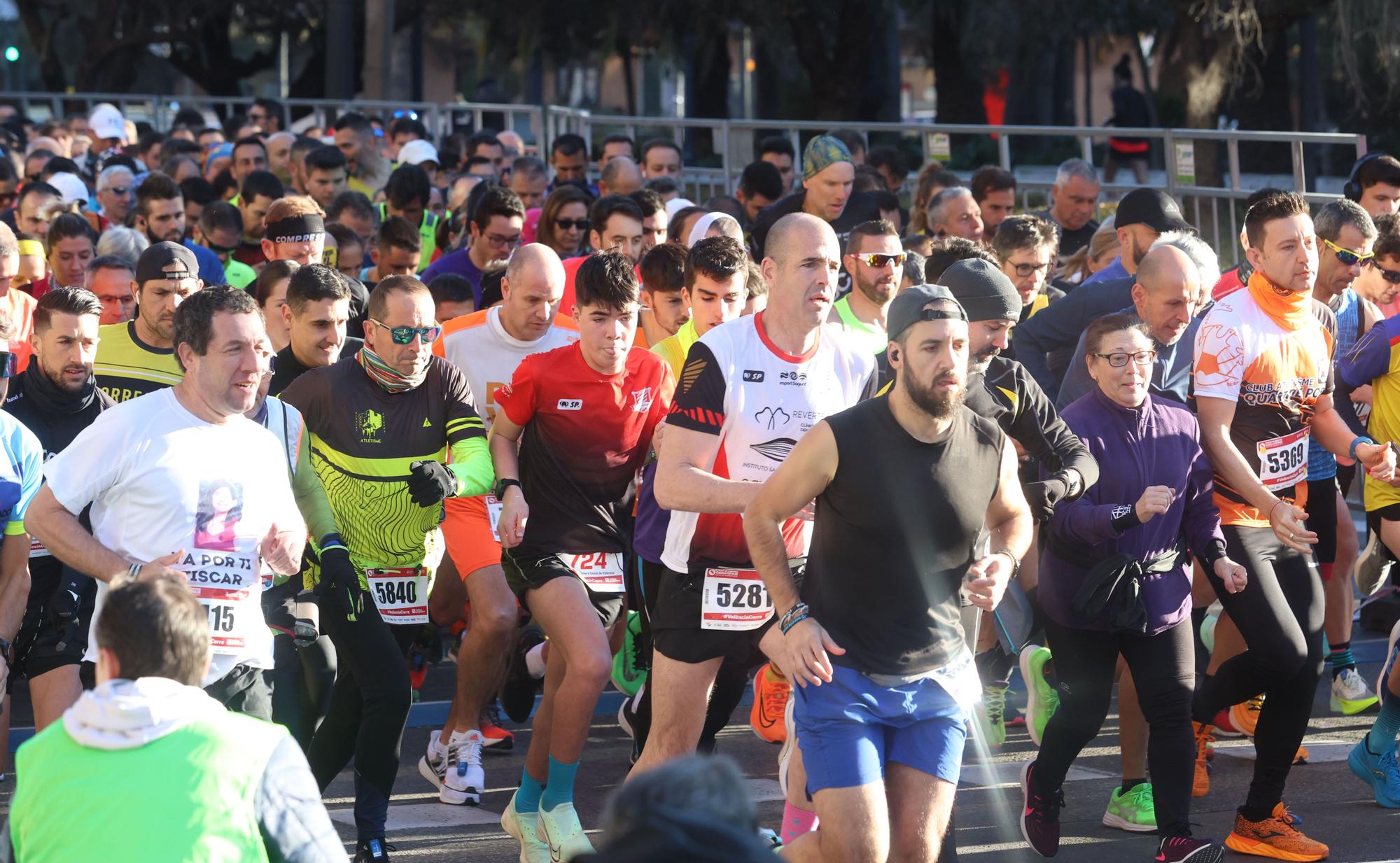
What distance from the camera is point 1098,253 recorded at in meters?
9.43

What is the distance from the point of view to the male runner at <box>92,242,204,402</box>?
22.7ft

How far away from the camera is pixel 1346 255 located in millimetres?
7527

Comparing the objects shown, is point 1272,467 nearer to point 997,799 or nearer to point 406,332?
point 997,799

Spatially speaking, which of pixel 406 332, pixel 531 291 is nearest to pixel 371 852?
pixel 406 332

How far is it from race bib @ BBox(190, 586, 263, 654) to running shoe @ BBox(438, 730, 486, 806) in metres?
2.10

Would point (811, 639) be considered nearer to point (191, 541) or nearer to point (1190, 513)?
point (191, 541)

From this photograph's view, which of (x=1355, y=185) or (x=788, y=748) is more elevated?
(x=1355, y=185)

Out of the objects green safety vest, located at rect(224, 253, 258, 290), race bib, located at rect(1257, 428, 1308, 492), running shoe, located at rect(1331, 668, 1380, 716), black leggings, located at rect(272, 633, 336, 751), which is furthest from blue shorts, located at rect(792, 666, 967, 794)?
green safety vest, located at rect(224, 253, 258, 290)

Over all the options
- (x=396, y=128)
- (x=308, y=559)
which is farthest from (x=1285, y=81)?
(x=308, y=559)

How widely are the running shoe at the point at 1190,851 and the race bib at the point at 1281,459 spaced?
54.9 inches

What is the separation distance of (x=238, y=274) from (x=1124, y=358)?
5.52 metres

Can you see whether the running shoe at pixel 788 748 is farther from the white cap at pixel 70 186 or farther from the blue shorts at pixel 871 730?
the white cap at pixel 70 186

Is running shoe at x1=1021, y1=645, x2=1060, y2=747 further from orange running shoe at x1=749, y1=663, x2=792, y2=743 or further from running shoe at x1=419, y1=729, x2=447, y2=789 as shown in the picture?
running shoe at x1=419, y1=729, x2=447, y2=789

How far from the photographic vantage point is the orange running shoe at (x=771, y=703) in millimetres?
7199
